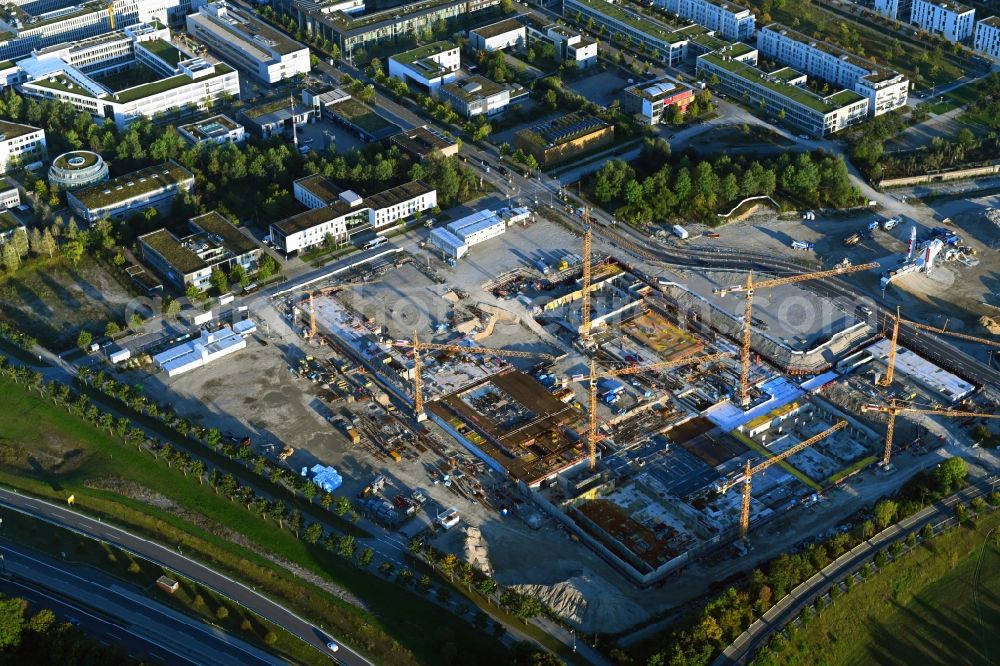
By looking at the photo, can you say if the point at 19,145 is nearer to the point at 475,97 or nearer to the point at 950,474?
the point at 475,97

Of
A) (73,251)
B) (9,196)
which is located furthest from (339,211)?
(9,196)

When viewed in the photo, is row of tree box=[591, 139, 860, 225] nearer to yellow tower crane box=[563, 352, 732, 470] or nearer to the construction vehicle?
yellow tower crane box=[563, 352, 732, 470]

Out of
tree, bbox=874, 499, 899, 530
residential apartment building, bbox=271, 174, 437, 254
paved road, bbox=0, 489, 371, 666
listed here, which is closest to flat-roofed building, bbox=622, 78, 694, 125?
residential apartment building, bbox=271, 174, 437, 254

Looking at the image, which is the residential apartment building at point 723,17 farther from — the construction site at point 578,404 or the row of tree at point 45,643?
the row of tree at point 45,643

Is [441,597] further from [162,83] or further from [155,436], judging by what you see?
[162,83]

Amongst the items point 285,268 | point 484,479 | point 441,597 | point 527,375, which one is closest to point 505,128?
point 285,268

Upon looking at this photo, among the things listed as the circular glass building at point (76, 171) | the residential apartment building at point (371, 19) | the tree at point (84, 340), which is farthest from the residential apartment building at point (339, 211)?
the residential apartment building at point (371, 19)
